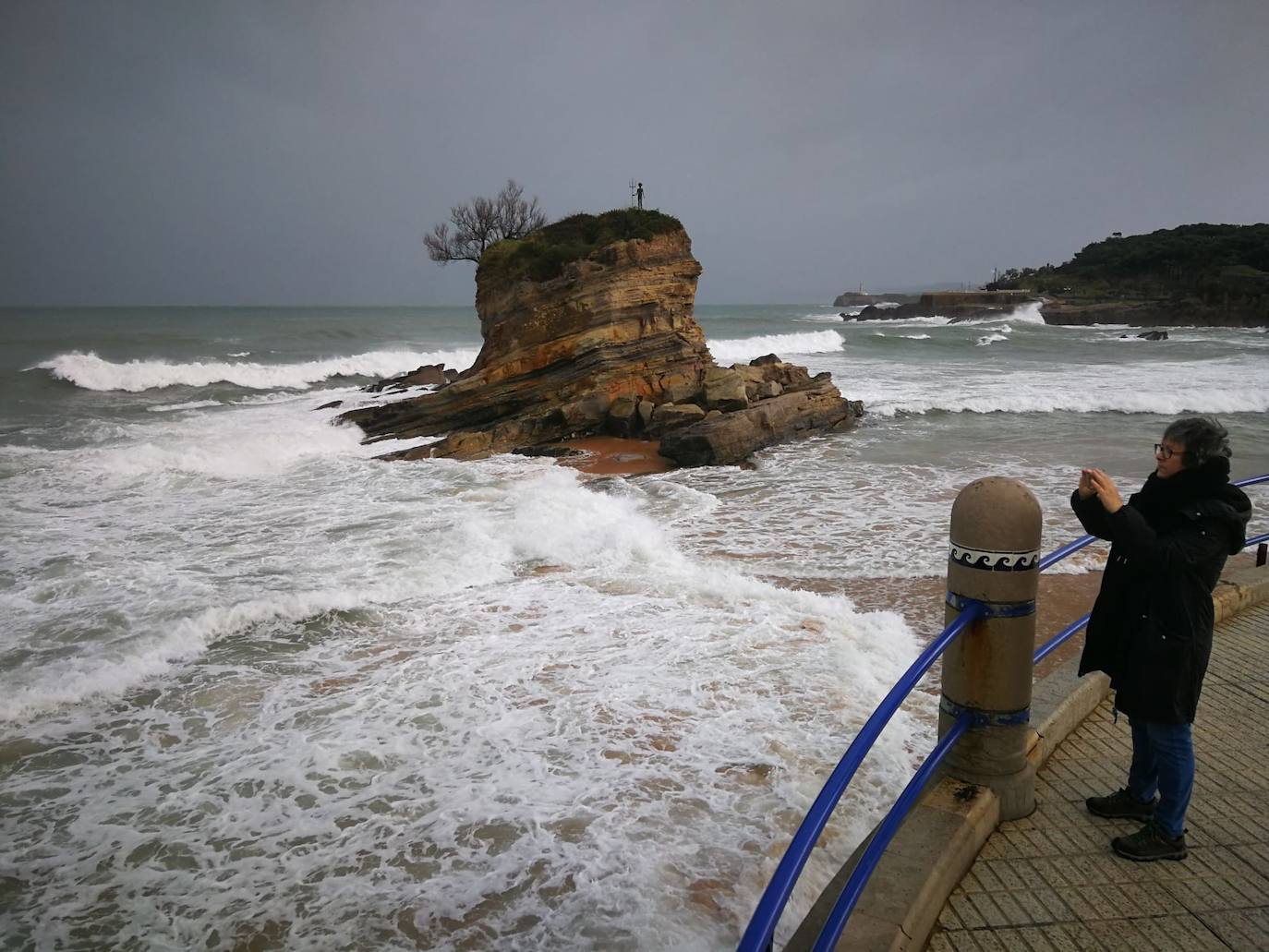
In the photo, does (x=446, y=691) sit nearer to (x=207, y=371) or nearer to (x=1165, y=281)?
(x=207, y=371)

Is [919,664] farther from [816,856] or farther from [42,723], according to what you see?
[42,723]

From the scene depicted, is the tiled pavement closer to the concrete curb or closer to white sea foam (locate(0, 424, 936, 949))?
the concrete curb

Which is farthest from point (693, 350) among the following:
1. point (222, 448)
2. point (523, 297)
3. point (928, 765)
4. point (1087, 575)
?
point (928, 765)

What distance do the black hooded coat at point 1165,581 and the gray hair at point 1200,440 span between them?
31mm

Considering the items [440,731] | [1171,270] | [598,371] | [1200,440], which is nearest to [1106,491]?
[1200,440]

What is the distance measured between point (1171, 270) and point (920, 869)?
349 ft

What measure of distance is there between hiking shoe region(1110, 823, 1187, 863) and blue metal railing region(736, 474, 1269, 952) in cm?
71

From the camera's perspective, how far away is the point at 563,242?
70.3 feet

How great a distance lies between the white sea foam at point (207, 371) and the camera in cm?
3428

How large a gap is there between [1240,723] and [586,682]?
4.08 metres

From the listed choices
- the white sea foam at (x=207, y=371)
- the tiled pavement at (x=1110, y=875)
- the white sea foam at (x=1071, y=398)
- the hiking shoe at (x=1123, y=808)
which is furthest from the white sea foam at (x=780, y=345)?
the hiking shoe at (x=1123, y=808)

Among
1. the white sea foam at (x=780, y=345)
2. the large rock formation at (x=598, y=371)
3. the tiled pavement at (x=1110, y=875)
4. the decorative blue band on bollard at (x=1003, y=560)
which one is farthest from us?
the white sea foam at (x=780, y=345)

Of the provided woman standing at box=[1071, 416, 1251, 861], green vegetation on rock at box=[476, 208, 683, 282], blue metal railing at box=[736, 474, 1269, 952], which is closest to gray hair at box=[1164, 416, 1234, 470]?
woman standing at box=[1071, 416, 1251, 861]

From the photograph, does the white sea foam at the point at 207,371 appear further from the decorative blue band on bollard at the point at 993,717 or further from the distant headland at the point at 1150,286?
the distant headland at the point at 1150,286
